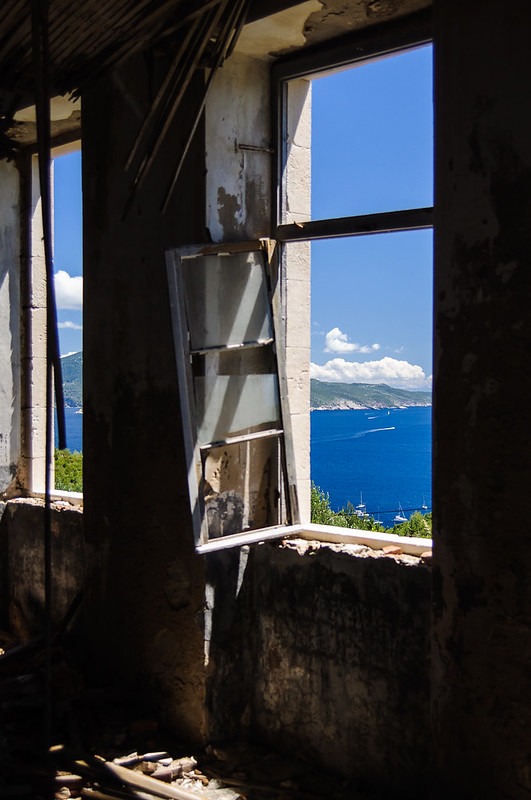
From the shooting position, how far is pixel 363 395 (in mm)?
97938

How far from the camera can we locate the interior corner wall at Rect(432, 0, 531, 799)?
2.23 meters

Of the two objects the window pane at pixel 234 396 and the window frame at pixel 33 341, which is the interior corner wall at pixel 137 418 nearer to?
the window pane at pixel 234 396

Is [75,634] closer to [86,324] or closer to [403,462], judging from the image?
[86,324]

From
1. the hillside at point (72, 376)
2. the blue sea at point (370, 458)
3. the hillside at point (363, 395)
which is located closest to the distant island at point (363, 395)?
the hillside at point (363, 395)

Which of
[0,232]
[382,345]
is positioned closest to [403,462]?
[382,345]

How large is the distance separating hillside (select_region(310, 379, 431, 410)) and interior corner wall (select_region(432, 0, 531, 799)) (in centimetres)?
7055

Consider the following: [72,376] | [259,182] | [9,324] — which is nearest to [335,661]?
[259,182]

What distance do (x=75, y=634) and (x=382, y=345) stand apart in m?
88.9

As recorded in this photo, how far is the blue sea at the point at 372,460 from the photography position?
78.9 metres

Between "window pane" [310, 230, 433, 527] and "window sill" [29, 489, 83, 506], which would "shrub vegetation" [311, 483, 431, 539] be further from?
"window pane" [310, 230, 433, 527]

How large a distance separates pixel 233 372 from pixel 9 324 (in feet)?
7.45

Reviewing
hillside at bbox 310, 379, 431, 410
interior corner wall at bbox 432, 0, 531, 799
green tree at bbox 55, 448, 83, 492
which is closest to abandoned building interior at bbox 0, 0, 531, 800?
interior corner wall at bbox 432, 0, 531, 799

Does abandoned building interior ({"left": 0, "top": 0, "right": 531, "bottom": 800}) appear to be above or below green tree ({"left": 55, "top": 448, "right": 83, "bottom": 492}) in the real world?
above

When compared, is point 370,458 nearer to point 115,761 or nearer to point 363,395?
point 363,395
